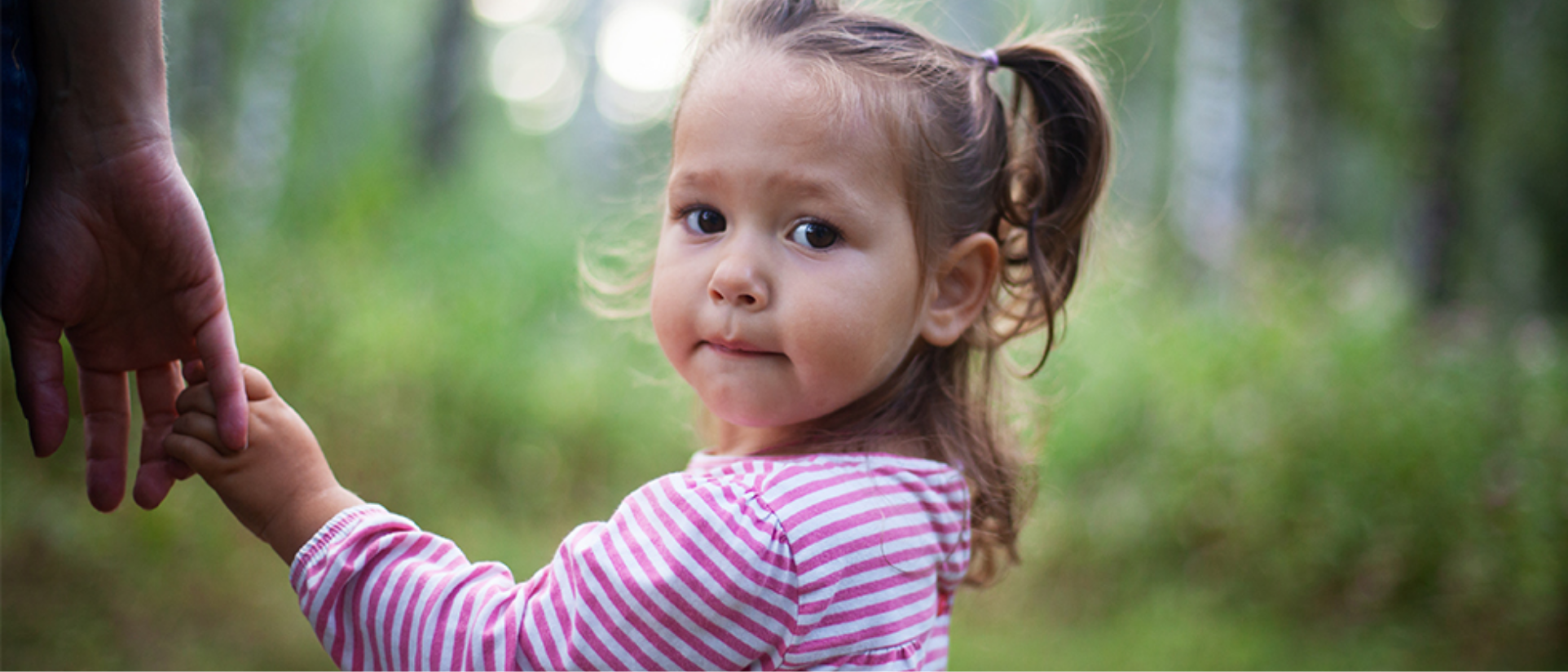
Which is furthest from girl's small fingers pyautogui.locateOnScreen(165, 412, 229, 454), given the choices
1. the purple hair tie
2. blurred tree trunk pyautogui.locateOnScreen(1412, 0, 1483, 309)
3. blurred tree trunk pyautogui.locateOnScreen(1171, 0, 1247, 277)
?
blurred tree trunk pyautogui.locateOnScreen(1412, 0, 1483, 309)

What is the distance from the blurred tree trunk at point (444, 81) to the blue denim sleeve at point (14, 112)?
319 inches

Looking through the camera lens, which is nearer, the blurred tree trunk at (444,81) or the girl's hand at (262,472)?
the girl's hand at (262,472)

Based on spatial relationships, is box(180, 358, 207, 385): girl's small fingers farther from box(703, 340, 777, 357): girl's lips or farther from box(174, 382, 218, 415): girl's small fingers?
box(703, 340, 777, 357): girl's lips

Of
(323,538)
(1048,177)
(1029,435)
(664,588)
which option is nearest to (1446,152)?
(1029,435)

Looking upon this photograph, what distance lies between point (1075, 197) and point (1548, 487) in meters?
3.32

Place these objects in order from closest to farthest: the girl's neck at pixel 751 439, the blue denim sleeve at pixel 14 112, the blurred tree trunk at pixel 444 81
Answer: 1. the blue denim sleeve at pixel 14 112
2. the girl's neck at pixel 751 439
3. the blurred tree trunk at pixel 444 81

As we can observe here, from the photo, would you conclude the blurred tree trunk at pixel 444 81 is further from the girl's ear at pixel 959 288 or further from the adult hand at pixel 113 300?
the girl's ear at pixel 959 288

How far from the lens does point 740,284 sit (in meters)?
1.31

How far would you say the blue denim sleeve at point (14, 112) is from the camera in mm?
1088

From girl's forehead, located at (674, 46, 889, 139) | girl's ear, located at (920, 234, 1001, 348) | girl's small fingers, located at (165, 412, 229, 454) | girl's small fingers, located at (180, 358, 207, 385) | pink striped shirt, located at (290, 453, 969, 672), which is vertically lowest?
pink striped shirt, located at (290, 453, 969, 672)

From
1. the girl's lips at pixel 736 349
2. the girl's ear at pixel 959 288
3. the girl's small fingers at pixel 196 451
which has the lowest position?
the girl's small fingers at pixel 196 451

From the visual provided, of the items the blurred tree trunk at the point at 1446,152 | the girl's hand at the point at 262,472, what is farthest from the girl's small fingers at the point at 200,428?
the blurred tree trunk at the point at 1446,152

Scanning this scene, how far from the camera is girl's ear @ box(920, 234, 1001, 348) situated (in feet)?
4.95

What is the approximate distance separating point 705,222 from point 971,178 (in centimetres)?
43
